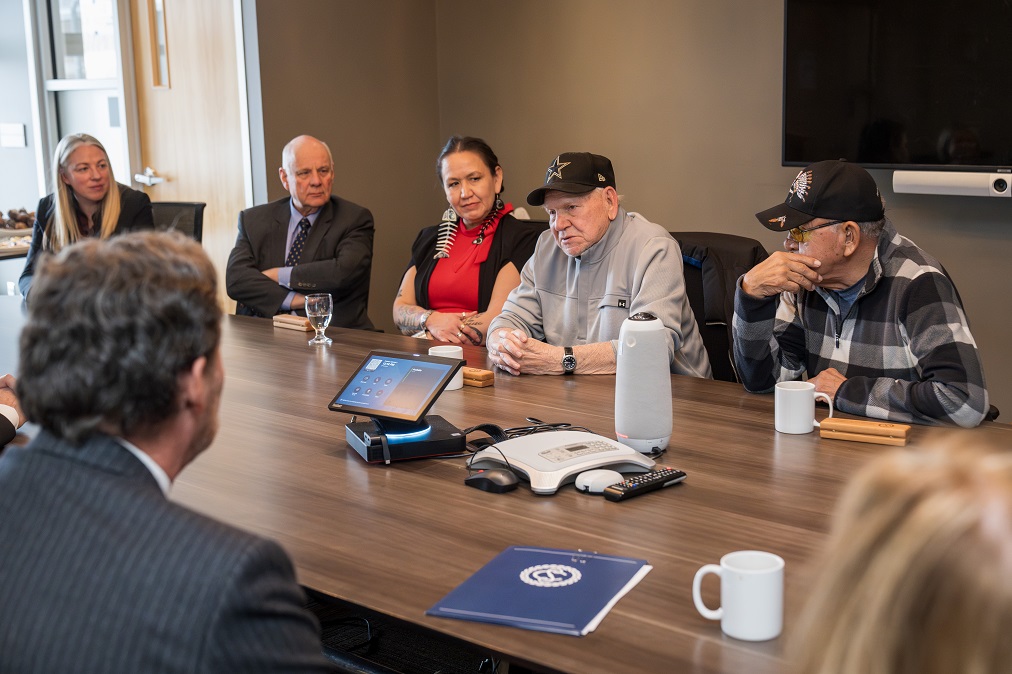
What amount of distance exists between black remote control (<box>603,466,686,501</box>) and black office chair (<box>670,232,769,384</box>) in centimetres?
119

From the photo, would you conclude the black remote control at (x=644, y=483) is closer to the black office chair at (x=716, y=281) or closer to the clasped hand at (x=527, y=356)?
the clasped hand at (x=527, y=356)

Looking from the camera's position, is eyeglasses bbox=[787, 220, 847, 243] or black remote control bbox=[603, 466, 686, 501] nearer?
black remote control bbox=[603, 466, 686, 501]

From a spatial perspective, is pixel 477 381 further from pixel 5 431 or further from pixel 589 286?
pixel 5 431

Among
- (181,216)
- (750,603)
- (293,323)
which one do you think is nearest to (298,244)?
(181,216)

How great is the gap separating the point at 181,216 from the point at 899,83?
2960mm

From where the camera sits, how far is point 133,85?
5.31 metres

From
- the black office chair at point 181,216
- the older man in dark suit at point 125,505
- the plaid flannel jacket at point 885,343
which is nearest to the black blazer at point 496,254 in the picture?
the black office chair at point 181,216

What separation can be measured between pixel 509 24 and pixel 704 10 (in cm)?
115

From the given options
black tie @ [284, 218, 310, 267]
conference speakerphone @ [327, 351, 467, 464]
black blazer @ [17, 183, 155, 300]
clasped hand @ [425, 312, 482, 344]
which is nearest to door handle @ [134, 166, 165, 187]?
black blazer @ [17, 183, 155, 300]

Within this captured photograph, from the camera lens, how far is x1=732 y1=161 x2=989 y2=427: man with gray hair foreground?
2.07 meters

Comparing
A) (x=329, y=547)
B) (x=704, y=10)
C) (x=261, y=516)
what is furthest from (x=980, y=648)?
(x=704, y=10)

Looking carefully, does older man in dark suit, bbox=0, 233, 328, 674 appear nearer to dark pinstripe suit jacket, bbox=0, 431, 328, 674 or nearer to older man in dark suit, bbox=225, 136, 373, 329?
dark pinstripe suit jacket, bbox=0, 431, 328, 674

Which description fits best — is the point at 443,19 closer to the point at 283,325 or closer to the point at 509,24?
the point at 509,24

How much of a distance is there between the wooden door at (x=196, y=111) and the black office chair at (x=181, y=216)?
0.74 meters
